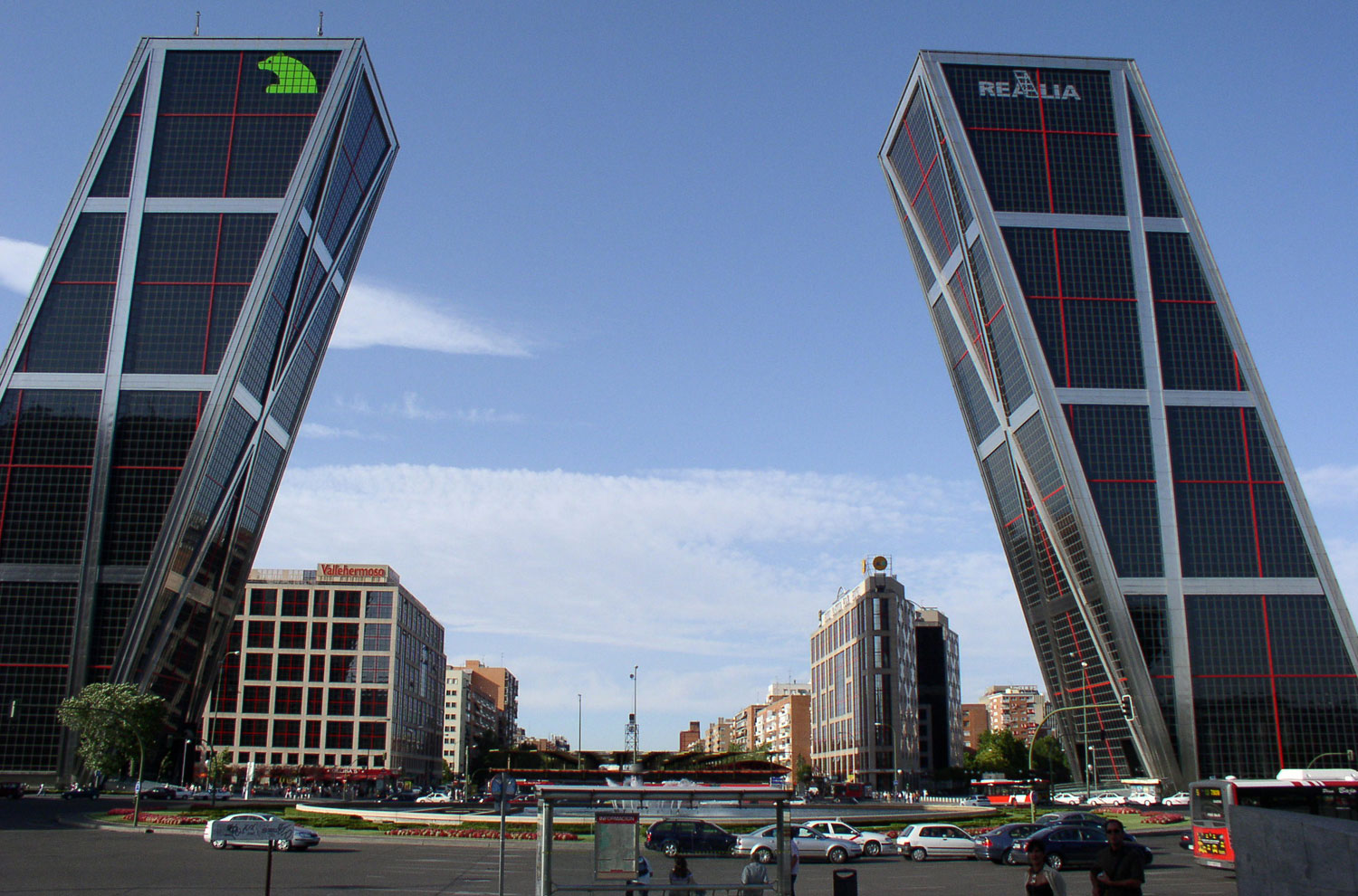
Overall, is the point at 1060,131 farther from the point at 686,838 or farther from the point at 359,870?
the point at 686,838

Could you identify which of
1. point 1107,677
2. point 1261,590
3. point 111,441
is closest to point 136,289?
point 111,441

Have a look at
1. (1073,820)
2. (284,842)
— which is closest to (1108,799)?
(1073,820)

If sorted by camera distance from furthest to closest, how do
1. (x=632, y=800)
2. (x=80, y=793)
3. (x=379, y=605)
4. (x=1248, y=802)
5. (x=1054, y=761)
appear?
(x=1054, y=761), (x=379, y=605), (x=80, y=793), (x=1248, y=802), (x=632, y=800)

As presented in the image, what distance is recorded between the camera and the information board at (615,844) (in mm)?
16234

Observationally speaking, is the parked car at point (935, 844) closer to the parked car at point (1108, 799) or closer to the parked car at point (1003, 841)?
the parked car at point (1003, 841)

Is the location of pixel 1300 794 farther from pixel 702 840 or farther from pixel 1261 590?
pixel 1261 590

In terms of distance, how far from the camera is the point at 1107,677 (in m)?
86.4

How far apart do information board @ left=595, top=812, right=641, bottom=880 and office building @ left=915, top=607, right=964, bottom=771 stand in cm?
16086

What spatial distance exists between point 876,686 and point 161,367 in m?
103

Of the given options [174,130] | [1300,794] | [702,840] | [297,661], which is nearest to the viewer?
[702,840]

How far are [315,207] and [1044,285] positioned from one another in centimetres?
6008

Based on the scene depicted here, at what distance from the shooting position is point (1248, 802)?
1310 inches

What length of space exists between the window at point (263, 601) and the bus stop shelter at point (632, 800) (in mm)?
133292

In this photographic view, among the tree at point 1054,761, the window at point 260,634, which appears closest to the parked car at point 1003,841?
the tree at point 1054,761
